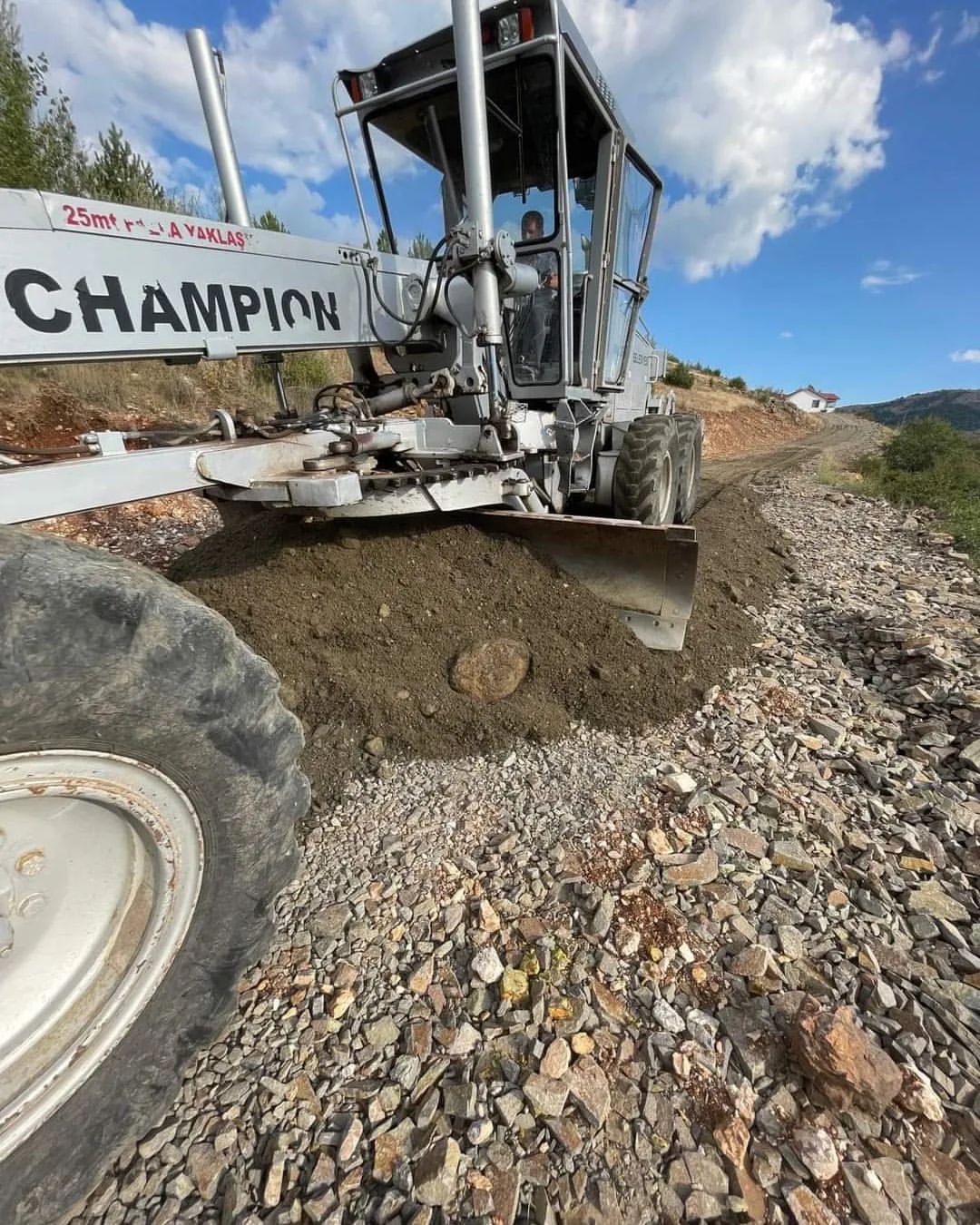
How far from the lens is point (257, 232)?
249cm

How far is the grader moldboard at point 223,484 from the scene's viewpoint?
1.20 meters

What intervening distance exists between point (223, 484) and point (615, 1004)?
6.96 feet

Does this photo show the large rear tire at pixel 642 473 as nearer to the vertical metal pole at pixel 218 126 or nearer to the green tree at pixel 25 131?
the vertical metal pole at pixel 218 126

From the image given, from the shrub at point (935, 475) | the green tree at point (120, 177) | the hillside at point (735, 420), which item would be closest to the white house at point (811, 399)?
the hillside at point (735, 420)

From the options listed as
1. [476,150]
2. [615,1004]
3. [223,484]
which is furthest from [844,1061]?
[476,150]

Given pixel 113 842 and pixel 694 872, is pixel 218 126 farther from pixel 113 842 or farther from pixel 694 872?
pixel 694 872

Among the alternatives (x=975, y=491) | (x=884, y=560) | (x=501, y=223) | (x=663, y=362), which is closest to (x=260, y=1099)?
(x=501, y=223)

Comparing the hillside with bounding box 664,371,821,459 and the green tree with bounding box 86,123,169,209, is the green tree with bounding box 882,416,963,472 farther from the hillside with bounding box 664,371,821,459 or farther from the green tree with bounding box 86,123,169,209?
the green tree with bounding box 86,123,169,209

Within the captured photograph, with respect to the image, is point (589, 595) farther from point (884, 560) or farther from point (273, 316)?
point (884, 560)

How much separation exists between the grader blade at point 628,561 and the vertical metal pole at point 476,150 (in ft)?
3.34

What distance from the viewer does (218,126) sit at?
2.72m

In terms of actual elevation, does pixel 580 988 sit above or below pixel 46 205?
below

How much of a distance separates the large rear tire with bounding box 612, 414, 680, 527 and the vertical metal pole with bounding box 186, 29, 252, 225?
257 cm

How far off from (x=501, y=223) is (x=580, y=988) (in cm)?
423
